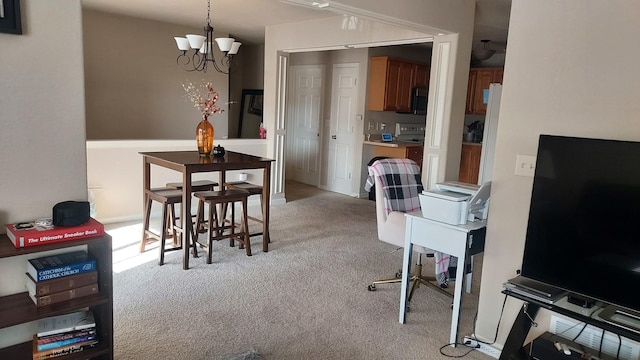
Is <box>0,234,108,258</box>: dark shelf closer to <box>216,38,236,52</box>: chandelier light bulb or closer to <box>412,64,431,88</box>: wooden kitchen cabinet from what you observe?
<box>216,38,236,52</box>: chandelier light bulb

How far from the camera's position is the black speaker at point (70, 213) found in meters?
1.82

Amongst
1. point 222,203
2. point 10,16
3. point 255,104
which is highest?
point 10,16

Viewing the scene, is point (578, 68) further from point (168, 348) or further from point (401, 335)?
point (168, 348)

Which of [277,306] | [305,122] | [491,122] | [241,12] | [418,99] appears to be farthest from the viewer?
[305,122]

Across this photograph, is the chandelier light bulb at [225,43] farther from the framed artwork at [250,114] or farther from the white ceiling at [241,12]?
the framed artwork at [250,114]

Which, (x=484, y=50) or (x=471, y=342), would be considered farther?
(x=484, y=50)

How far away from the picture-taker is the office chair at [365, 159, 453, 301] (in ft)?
10.8

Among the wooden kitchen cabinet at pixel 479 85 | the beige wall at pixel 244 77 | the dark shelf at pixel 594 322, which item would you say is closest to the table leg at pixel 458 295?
the dark shelf at pixel 594 322

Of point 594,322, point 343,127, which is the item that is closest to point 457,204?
point 594,322

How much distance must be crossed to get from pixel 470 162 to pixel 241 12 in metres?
4.28

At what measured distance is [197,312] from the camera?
2930mm

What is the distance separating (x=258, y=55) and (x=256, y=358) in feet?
21.3

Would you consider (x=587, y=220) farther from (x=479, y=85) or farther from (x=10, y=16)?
(x=479, y=85)

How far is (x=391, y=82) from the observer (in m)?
6.57
